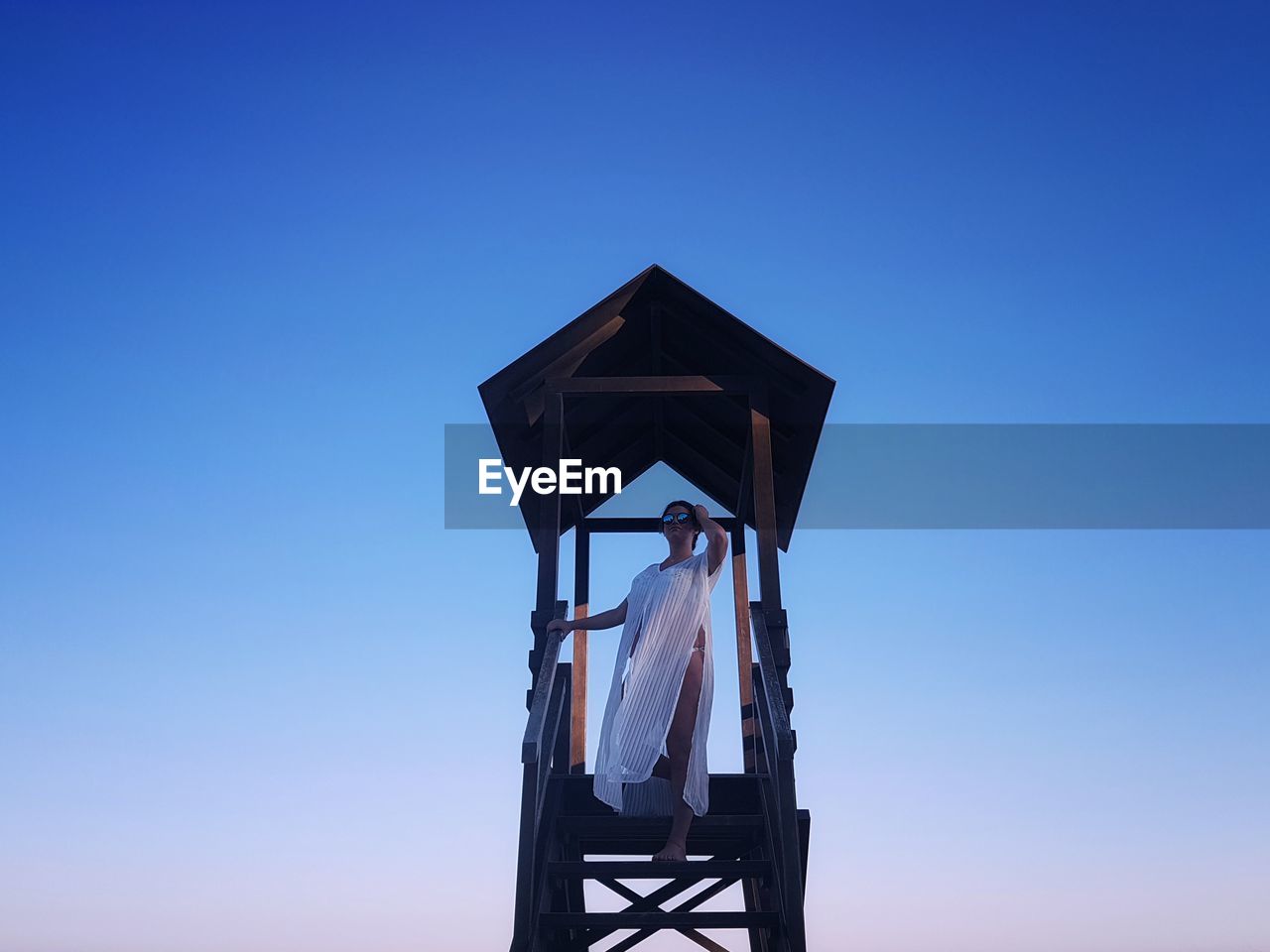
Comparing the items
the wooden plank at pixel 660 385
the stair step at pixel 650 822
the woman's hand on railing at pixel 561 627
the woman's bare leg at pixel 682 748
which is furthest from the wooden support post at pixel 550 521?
the stair step at pixel 650 822

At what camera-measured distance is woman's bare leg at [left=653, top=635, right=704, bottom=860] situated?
5945 millimetres

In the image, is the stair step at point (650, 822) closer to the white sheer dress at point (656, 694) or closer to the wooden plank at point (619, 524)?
the white sheer dress at point (656, 694)

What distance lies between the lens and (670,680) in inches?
248

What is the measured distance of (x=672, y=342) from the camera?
8977mm

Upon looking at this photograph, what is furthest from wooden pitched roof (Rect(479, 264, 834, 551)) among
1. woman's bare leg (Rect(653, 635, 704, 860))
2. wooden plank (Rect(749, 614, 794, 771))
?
woman's bare leg (Rect(653, 635, 704, 860))

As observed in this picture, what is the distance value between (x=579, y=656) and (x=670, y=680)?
3.27 meters

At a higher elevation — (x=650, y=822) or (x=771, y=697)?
(x=771, y=697)

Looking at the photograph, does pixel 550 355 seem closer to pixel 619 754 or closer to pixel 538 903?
pixel 619 754

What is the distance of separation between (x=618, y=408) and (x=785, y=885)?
16.0 ft

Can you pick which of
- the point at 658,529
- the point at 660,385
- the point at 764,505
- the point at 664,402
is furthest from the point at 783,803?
the point at 664,402

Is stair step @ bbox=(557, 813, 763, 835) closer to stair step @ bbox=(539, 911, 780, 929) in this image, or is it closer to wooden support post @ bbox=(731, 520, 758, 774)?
stair step @ bbox=(539, 911, 780, 929)

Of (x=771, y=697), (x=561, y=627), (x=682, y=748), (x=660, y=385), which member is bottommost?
(x=682, y=748)

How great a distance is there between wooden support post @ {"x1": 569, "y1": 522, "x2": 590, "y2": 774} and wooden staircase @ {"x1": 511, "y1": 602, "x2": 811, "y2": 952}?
1516 millimetres

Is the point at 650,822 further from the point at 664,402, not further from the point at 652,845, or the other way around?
the point at 664,402
